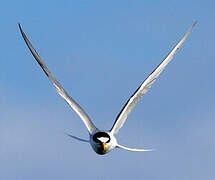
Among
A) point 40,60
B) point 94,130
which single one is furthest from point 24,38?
point 94,130

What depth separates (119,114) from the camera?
53.2 metres

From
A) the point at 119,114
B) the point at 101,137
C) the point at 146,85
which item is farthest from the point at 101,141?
the point at 146,85

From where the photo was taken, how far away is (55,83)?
175 feet

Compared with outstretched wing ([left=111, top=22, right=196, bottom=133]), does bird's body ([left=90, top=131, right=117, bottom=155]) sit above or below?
below

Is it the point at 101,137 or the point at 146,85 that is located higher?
the point at 146,85

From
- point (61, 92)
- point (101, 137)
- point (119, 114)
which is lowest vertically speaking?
point (101, 137)

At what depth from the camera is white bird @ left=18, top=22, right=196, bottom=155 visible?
1937 inches

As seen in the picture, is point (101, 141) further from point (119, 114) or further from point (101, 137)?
point (119, 114)

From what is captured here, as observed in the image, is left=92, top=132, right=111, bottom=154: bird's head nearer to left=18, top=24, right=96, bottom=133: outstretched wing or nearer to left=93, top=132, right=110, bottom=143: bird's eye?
left=93, top=132, right=110, bottom=143: bird's eye

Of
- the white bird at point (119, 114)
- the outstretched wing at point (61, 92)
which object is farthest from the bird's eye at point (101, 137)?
the outstretched wing at point (61, 92)

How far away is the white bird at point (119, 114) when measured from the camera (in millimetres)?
49188

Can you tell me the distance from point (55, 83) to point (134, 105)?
185 inches

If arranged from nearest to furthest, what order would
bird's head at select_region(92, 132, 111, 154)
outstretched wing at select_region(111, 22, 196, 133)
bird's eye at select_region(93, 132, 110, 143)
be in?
1. bird's head at select_region(92, 132, 111, 154)
2. bird's eye at select_region(93, 132, 110, 143)
3. outstretched wing at select_region(111, 22, 196, 133)

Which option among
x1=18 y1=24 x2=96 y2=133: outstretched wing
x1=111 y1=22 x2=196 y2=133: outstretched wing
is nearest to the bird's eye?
x1=18 y1=24 x2=96 y2=133: outstretched wing
